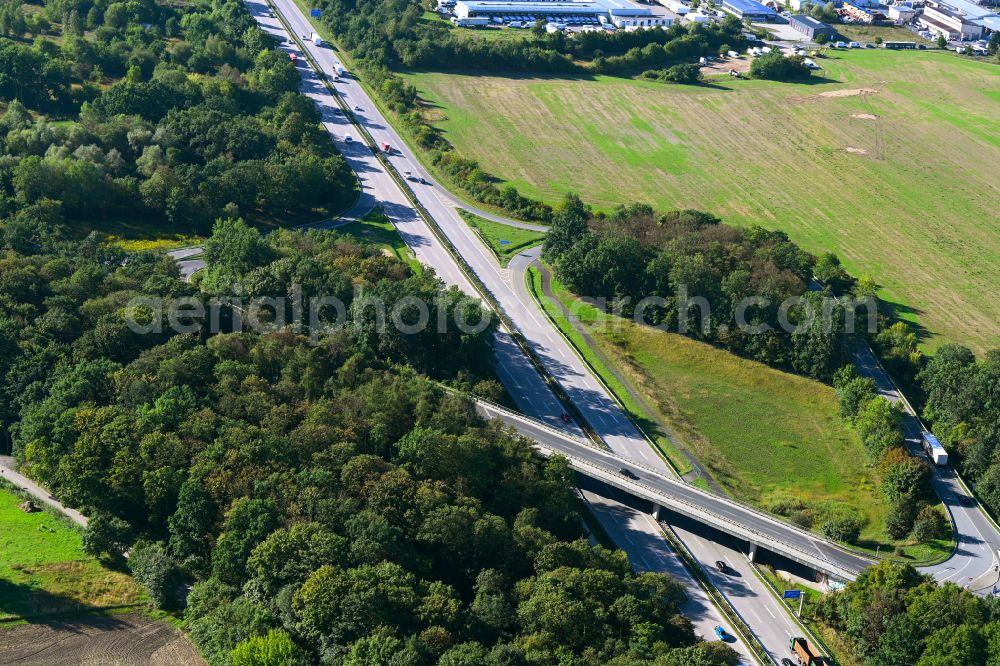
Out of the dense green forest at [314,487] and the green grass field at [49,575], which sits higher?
the dense green forest at [314,487]

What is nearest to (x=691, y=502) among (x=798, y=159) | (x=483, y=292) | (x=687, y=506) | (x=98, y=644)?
(x=687, y=506)

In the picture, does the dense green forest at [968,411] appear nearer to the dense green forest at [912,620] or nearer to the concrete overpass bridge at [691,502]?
the concrete overpass bridge at [691,502]

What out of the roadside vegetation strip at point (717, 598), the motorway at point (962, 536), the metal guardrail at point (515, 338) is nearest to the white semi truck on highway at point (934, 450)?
the motorway at point (962, 536)

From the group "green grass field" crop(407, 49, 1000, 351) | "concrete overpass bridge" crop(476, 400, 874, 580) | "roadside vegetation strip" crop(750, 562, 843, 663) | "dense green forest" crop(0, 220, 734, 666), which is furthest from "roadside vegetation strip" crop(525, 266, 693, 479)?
"green grass field" crop(407, 49, 1000, 351)

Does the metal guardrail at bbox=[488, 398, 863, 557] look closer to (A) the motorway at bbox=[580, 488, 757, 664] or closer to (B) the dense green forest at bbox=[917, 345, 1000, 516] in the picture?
(A) the motorway at bbox=[580, 488, 757, 664]

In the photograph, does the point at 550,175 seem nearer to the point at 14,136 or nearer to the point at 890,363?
the point at 890,363

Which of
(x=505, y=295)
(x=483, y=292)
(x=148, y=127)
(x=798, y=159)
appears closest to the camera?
(x=483, y=292)

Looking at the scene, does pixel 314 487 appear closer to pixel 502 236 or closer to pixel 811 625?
pixel 811 625
